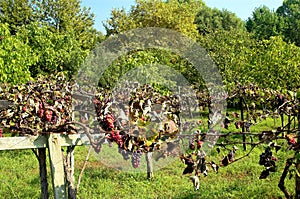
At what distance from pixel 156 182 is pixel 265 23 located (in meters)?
23.8

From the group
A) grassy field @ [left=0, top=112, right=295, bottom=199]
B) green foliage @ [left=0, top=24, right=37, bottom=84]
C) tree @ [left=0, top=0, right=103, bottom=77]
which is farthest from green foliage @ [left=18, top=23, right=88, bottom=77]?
grassy field @ [left=0, top=112, right=295, bottom=199]

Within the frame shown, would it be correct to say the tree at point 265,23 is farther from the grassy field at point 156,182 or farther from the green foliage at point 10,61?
the grassy field at point 156,182

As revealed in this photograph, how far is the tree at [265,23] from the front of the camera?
2505 centimetres

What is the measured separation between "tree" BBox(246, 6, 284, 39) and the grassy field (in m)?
20.8

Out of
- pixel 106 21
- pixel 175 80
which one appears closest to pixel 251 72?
pixel 175 80

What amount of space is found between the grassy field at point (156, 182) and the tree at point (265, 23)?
68.2ft

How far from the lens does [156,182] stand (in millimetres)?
4305

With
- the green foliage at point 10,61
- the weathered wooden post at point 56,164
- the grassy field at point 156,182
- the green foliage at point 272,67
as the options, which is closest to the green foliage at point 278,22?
the green foliage at point 272,67

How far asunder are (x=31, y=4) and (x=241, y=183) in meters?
19.0

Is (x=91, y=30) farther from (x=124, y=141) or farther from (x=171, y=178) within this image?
(x=124, y=141)

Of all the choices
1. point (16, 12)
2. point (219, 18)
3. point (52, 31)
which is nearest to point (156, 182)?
point (52, 31)

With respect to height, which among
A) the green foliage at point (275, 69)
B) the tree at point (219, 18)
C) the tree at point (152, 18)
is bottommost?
the green foliage at point (275, 69)

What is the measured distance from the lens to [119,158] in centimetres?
481

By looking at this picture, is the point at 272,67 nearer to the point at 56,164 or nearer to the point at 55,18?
the point at 56,164
